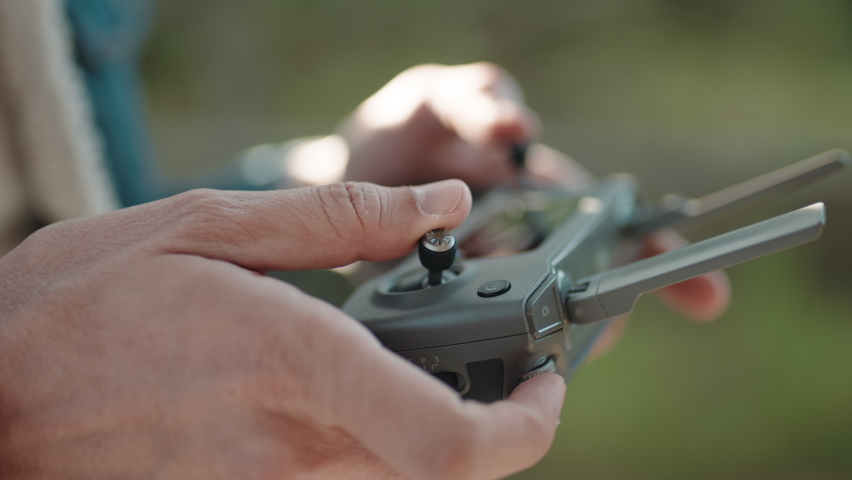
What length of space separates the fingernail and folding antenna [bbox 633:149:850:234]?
0.41 m

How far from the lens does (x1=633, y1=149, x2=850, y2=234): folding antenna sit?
630mm

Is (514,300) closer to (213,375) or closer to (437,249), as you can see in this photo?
(437,249)

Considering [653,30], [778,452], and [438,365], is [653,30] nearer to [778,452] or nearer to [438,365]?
[778,452]

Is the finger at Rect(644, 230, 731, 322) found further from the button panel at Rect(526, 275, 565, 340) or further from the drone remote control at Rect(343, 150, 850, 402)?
the button panel at Rect(526, 275, 565, 340)

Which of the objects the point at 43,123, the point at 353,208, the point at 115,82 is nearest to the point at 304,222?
the point at 353,208

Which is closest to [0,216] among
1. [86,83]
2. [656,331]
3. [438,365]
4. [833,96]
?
[86,83]

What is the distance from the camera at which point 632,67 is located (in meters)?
1.58

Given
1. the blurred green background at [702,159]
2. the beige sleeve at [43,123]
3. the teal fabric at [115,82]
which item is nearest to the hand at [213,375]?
the beige sleeve at [43,123]

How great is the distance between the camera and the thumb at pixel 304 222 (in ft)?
→ 1.26

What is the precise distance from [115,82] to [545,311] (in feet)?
2.83

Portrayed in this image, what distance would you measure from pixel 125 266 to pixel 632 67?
1.47 m

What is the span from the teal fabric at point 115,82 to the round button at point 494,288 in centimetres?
68

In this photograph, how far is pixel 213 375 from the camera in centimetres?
34

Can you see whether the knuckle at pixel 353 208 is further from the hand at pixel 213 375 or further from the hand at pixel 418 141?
the hand at pixel 418 141
